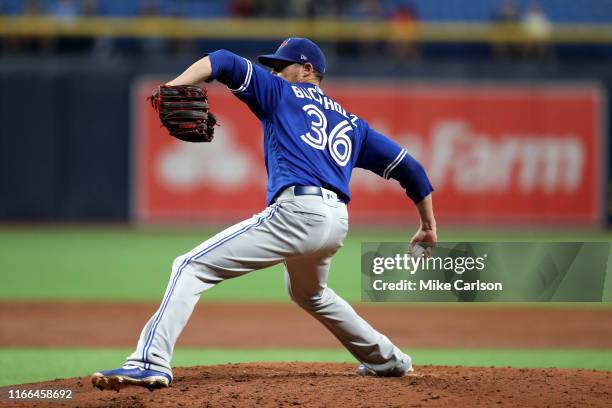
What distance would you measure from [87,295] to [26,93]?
7772 millimetres

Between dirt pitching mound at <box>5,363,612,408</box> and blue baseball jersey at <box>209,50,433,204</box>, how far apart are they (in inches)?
36.1

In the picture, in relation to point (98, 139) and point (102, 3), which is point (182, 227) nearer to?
point (98, 139)

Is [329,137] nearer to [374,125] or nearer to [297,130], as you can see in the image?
[297,130]

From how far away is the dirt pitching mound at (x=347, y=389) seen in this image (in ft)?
14.0

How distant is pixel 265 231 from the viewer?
14.4 ft

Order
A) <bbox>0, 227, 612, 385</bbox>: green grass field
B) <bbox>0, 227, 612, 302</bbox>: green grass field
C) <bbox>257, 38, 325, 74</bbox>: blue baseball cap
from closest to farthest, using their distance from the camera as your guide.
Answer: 1. <bbox>257, 38, 325, 74</bbox>: blue baseball cap
2. <bbox>0, 227, 612, 385</bbox>: green grass field
3. <bbox>0, 227, 612, 302</bbox>: green grass field

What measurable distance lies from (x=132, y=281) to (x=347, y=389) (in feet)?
21.4

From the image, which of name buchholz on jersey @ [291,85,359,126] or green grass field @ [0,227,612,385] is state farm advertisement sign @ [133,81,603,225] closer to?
green grass field @ [0,227,612,385]

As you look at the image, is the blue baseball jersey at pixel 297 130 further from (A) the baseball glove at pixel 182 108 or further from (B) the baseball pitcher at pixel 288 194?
(A) the baseball glove at pixel 182 108

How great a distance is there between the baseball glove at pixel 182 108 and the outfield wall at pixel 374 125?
1204 centimetres

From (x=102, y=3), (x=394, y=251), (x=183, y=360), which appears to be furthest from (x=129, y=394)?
(x=102, y=3)

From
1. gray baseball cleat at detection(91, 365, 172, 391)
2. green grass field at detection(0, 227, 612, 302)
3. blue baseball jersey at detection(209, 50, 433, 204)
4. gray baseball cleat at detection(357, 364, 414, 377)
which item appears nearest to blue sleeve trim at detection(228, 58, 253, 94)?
blue baseball jersey at detection(209, 50, 433, 204)

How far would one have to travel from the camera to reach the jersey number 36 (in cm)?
448

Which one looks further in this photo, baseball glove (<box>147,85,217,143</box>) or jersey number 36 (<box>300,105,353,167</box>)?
jersey number 36 (<box>300,105,353,167</box>)
